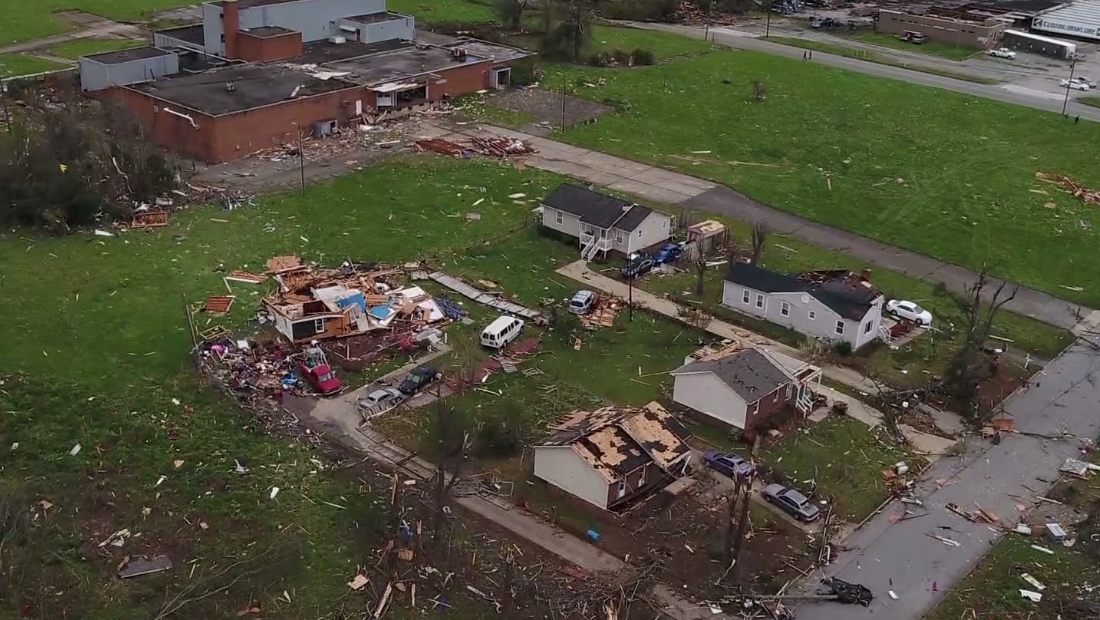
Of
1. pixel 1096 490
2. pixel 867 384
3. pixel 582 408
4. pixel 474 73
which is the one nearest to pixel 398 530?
pixel 582 408

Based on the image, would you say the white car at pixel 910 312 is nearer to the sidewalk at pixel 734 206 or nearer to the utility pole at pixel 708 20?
the sidewalk at pixel 734 206

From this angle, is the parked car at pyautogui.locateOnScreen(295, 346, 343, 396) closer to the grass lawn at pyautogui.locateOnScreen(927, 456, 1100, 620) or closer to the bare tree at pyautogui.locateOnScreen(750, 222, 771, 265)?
the bare tree at pyautogui.locateOnScreen(750, 222, 771, 265)

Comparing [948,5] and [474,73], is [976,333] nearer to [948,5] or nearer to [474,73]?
[474,73]

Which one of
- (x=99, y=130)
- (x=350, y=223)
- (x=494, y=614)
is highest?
(x=99, y=130)

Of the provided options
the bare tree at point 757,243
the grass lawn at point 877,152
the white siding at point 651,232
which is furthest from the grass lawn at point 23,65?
the bare tree at point 757,243

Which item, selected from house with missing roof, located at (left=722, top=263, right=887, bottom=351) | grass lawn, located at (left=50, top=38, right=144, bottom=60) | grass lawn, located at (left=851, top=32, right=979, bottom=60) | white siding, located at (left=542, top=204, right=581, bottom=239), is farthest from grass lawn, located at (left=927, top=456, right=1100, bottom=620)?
grass lawn, located at (left=50, top=38, right=144, bottom=60)

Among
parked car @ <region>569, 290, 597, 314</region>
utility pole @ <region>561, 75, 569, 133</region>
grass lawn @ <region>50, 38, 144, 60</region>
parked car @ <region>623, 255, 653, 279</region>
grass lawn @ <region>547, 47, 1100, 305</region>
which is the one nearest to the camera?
parked car @ <region>569, 290, 597, 314</region>
